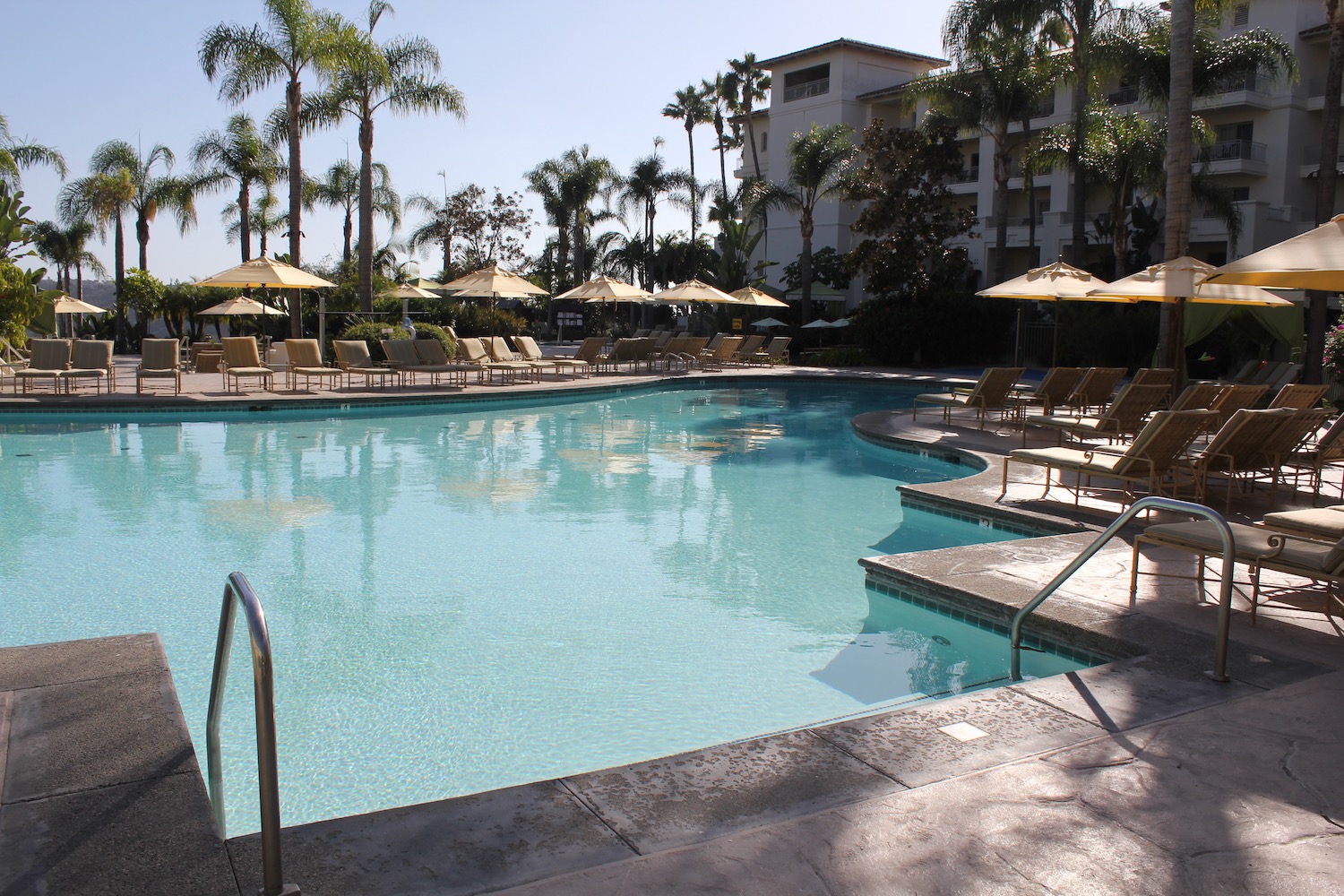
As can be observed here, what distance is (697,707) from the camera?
5.05 m

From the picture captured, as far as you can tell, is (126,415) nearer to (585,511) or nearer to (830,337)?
(585,511)

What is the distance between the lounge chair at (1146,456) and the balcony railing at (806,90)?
120 feet

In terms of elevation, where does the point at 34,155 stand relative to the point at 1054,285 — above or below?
above

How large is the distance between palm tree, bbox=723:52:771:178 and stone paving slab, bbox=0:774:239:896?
46.1m

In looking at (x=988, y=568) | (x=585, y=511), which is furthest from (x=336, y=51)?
(x=988, y=568)

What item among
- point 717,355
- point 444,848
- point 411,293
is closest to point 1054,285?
point 717,355

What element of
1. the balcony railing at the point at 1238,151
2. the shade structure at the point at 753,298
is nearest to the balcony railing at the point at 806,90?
the balcony railing at the point at 1238,151

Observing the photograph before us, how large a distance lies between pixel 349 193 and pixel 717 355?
83.4 ft

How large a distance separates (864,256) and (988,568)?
23.5 metres

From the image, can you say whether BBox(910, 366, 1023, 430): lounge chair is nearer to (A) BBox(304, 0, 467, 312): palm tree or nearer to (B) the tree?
(A) BBox(304, 0, 467, 312): palm tree

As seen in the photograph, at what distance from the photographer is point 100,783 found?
2990 millimetres

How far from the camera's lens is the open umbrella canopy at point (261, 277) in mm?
18312

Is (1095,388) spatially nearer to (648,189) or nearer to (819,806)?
(819,806)

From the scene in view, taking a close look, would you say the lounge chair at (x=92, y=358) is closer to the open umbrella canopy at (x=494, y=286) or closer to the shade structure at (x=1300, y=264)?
the open umbrella canopy at (x=494, y=286)
